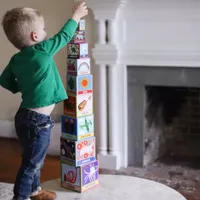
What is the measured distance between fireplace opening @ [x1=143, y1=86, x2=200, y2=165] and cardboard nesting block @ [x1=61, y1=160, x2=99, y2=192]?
2.41ft

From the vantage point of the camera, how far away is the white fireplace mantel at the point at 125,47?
266 cm

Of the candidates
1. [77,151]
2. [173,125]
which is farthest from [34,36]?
[173,125]

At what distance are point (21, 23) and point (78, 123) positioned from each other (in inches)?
23.0

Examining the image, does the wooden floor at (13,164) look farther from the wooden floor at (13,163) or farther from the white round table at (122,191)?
the white round table at (122,191)

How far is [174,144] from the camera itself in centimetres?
336

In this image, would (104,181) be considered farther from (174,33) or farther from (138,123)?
(174,33)

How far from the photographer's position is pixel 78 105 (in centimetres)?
224

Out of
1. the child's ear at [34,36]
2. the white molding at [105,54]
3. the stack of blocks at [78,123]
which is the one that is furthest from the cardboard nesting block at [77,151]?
the white molding at [105,54]

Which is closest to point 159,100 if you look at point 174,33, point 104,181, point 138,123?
point 138,123

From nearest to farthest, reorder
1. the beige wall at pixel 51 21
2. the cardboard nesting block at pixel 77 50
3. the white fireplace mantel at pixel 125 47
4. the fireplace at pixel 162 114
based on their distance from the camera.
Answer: the cardboard nesting block at pixel 77 50 → the white fireplace mantel at pixel 125 47 → the fireplace at pixel 162 114 → the beige wall at pixel 51 21

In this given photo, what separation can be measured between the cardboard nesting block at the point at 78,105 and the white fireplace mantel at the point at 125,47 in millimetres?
593

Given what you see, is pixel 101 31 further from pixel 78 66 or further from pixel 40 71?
pixel 40 71

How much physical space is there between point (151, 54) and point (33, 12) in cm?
99

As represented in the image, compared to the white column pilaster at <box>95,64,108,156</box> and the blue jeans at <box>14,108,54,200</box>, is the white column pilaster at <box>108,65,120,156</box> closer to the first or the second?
the white column pilaster at <box>95,64,108,156</box>
